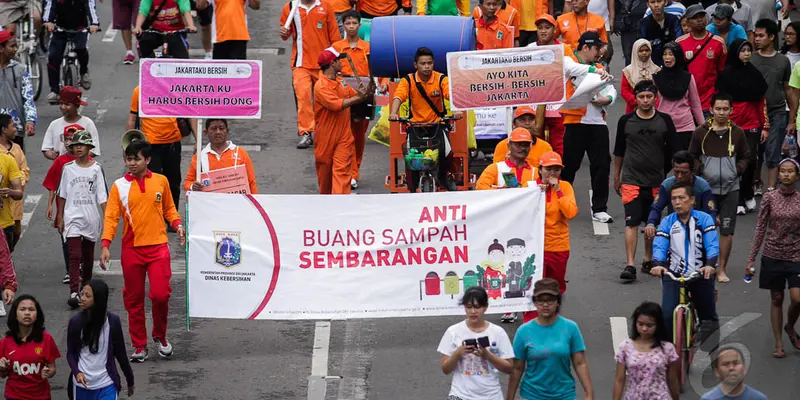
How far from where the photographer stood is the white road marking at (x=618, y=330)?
14.3m

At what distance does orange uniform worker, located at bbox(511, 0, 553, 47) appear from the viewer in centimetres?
2242

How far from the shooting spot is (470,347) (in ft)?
35.2

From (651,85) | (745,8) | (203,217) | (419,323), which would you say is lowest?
(419,323)

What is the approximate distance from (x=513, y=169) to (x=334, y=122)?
352 cm

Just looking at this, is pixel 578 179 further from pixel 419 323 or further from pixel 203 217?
pixel 203 217

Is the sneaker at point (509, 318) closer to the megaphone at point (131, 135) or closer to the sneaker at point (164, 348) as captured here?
the sneaker at point (164, 348)

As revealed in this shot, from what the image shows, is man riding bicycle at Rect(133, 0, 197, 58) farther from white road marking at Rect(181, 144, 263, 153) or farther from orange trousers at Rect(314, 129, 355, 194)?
orange trousers at Rect(314, 129, 355, 194)

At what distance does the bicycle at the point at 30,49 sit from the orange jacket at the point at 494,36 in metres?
6.77

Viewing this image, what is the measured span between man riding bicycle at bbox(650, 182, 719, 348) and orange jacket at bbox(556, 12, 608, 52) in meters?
6.62

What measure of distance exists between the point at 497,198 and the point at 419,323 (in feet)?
5.58

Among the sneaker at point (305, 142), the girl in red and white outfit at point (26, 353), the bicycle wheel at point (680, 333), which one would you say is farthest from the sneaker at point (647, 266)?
the girl in red and white outfit at point (26, 353)

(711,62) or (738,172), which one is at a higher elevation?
(711,62)

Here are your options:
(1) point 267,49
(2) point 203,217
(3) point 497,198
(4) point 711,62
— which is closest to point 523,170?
(3) point 497,198

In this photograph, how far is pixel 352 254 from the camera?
14.0 meters
